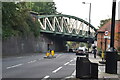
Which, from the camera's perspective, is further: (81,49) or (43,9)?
(43,9)

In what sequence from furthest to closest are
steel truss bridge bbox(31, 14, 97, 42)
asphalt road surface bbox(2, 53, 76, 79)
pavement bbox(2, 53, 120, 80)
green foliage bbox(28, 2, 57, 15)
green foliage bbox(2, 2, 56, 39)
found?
green foliage bbox(28, 2, 57, 15), steel truss bridge bbox(31, 14, 97, 42), green foliage bbox(2, 2, 56, 39), asphalt road surface bbox(2, 53, 76, 79), pavement bbox(2, 53, 120, 80)

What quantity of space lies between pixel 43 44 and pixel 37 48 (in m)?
5.37

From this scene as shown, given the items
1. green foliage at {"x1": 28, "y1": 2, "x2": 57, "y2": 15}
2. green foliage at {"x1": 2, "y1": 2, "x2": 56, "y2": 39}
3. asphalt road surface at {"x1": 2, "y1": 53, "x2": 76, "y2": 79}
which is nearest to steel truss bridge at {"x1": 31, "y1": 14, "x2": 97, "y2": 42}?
green foliage at {"x1": 28, "y1": 2, "x2": 57, "y2": 15}

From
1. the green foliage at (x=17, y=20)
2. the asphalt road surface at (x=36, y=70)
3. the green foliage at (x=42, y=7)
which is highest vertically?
the green foliage at (x=42, y=7)

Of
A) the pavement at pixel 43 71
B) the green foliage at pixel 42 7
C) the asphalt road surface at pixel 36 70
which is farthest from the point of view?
the green foliage at pixel 42 7

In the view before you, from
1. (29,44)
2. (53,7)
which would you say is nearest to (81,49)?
(29,44)

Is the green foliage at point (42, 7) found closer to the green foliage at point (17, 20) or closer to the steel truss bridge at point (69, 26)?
the steel truss bridge at point (69, 26)

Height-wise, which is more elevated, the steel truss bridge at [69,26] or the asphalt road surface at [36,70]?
the steel truss bridge at [69,26]

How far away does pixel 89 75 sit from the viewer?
1003cm

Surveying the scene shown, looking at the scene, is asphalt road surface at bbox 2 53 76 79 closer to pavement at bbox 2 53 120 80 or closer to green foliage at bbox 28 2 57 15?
pavement at bbox 2 53 120 80

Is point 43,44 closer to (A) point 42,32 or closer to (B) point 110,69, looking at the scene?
(A) point 42,32

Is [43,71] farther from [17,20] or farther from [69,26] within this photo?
[69,26]

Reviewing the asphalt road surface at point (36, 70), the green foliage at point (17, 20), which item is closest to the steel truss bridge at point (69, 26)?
the green foliage at point (17, 20)

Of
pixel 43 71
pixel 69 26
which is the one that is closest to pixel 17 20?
pixel 43 71
